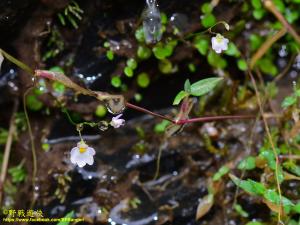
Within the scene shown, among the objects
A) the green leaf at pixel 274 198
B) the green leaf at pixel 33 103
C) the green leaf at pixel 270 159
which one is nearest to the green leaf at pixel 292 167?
the green leaf at pixel 270 159

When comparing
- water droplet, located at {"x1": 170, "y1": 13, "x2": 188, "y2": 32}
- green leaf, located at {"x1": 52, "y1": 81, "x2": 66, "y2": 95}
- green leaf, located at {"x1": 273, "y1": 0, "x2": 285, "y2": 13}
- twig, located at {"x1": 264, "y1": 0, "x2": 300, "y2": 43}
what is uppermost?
twig, located at {"x1": 264, "y1": 0, "x2": 300, "y2": 43}

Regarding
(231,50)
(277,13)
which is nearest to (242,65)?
(231,50)

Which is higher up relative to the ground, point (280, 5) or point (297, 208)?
point (280, 5)

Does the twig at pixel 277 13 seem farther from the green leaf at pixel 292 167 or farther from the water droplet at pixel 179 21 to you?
the water droplet at pixel 179 21

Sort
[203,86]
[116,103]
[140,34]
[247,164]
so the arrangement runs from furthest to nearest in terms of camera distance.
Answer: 1. [140,34]
2. [247,164]
3. [203,86]
4. [116,103]

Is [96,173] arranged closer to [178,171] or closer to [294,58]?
[178,171]

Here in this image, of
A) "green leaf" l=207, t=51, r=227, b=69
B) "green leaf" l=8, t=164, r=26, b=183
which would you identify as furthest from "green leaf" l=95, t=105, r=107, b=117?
"green leaf" l=207, t=51, r=227, b=69

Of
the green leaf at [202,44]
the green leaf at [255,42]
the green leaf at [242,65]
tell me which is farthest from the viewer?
the green leaf at [255,42]

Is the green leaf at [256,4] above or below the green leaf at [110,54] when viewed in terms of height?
above

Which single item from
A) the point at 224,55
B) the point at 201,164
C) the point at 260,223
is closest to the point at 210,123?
the point at 201,164

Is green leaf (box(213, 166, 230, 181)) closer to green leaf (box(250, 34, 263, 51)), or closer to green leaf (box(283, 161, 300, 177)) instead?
green leaf (box(283, 161, 300, 177))

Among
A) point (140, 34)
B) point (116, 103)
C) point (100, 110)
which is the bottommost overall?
point (100, 110)

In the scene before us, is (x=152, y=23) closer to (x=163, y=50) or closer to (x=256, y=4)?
(x=163, y=50)
